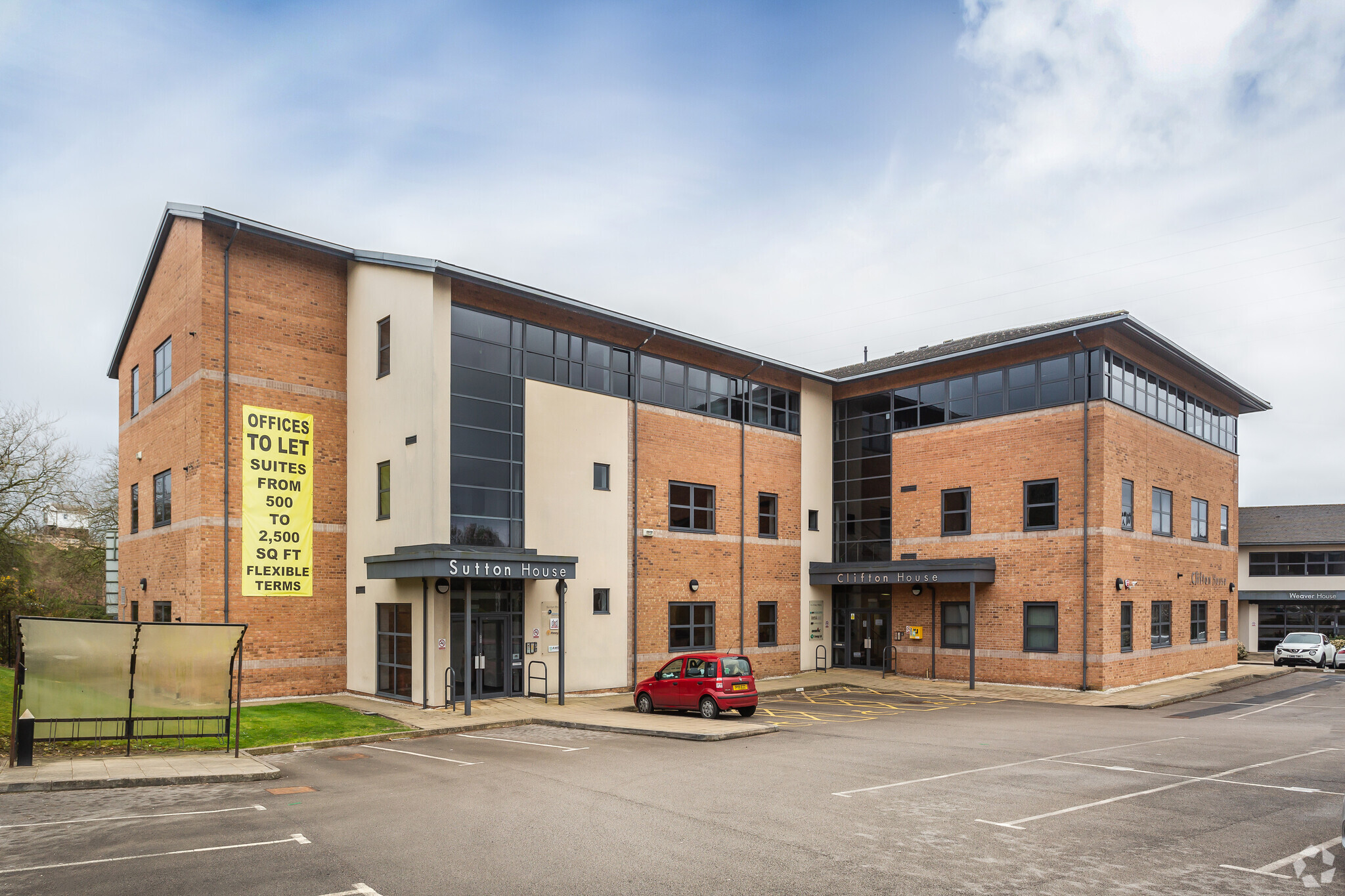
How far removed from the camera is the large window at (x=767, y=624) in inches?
1131

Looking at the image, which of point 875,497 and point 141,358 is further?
point 875,497

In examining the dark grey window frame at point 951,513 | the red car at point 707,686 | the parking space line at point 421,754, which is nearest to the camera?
the parking space line at point 421,754

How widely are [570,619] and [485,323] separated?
26.0 feet

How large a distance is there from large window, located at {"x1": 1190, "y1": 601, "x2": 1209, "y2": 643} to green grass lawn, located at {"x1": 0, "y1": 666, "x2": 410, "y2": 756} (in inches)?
1029

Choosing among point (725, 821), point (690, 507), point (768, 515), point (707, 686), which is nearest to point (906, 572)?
point (768, 515)

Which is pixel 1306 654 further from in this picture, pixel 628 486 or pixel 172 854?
pixel 172 854

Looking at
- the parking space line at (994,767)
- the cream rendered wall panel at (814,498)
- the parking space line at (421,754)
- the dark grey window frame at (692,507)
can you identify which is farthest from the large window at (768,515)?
the parking space line at (421,754)

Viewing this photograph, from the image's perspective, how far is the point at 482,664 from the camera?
2066cm

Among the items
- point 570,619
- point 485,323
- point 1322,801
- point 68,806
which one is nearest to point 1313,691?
point 1322,801

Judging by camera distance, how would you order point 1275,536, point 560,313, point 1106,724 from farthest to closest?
1. point 1275,536
2. point 560,313
3. point 1106,724

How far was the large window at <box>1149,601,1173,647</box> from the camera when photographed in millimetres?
27109

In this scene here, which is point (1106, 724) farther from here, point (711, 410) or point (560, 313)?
point (560, 313)

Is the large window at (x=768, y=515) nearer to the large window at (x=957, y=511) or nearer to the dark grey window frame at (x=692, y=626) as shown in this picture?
the dark grey window frame at (x=692, y=626)

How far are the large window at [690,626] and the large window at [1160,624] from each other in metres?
13.2
